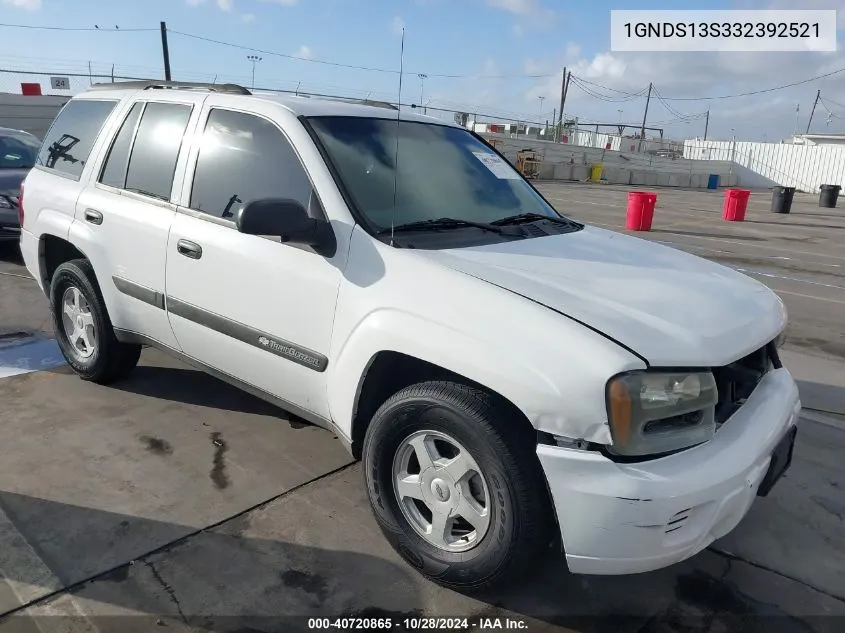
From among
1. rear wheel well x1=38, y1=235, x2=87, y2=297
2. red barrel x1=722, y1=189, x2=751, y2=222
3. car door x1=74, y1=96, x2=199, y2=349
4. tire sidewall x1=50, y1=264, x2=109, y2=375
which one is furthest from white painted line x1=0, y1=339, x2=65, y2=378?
red barrel x1=722, y1=189, x2=751, y2=222

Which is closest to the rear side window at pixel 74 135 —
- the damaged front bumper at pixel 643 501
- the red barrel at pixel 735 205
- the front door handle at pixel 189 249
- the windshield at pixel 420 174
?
the front door handle at pixel 189 249

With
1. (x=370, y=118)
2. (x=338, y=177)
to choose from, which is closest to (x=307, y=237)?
(x=338, y=177)

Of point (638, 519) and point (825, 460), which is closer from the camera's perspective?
point (638, 519)

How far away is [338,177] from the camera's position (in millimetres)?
2945

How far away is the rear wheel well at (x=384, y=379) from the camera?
2629 millimetres

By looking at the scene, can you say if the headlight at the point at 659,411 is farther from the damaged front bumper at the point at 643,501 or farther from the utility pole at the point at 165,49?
the utility pole at the point at 165,49

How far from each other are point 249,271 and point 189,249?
0.46 meters

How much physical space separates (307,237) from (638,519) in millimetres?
1610

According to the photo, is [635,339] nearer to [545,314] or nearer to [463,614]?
[545,314]

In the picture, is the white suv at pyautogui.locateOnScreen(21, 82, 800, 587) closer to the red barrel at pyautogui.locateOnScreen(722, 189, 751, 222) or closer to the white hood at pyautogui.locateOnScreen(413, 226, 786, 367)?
the white hood at pyautogui.locateOnScreen(413, 226, 786, 367)

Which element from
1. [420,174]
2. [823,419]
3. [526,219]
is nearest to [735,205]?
[823,419]

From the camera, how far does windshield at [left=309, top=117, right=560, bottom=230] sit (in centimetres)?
301

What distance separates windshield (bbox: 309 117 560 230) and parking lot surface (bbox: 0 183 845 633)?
138cm

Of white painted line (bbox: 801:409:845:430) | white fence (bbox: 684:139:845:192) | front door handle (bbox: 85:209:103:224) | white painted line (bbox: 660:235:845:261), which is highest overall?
white fence (bbox: 684:139:845:192)
